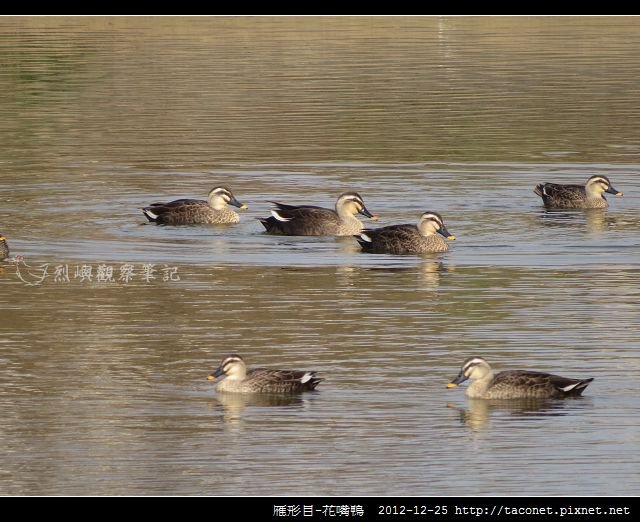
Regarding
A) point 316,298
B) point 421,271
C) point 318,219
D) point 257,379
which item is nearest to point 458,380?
point 257,379

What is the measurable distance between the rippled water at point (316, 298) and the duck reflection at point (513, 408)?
0.04 m

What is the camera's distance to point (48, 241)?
25094mm

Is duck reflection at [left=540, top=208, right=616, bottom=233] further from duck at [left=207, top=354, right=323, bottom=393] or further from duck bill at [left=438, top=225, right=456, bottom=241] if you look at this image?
duck at [left=207, top=354, right=323, bottom=393]

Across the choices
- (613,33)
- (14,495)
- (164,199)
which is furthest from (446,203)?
(613,33)

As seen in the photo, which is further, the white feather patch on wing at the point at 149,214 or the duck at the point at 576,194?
the duck at the point at 576,194

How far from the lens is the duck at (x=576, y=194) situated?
28078 millimetres

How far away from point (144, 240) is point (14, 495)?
12.2m

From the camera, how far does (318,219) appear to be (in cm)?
2588

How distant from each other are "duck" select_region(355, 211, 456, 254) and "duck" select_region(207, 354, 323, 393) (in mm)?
7899

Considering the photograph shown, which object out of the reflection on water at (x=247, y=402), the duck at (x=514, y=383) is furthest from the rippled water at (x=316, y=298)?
the duck at (x=514, y=383)

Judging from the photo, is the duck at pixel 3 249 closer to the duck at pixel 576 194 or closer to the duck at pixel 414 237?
the duck at pixel 414 237

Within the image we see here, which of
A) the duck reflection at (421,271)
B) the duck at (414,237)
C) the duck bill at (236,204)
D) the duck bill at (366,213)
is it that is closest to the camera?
the duck reflection at (421,271)

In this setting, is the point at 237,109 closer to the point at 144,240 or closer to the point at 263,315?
the point at 144,240

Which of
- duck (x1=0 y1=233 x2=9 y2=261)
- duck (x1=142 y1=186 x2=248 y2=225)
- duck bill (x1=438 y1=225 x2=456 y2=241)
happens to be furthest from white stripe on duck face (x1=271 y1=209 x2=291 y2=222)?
duck (x1=0 y1=233 x2=9 y2=261)
